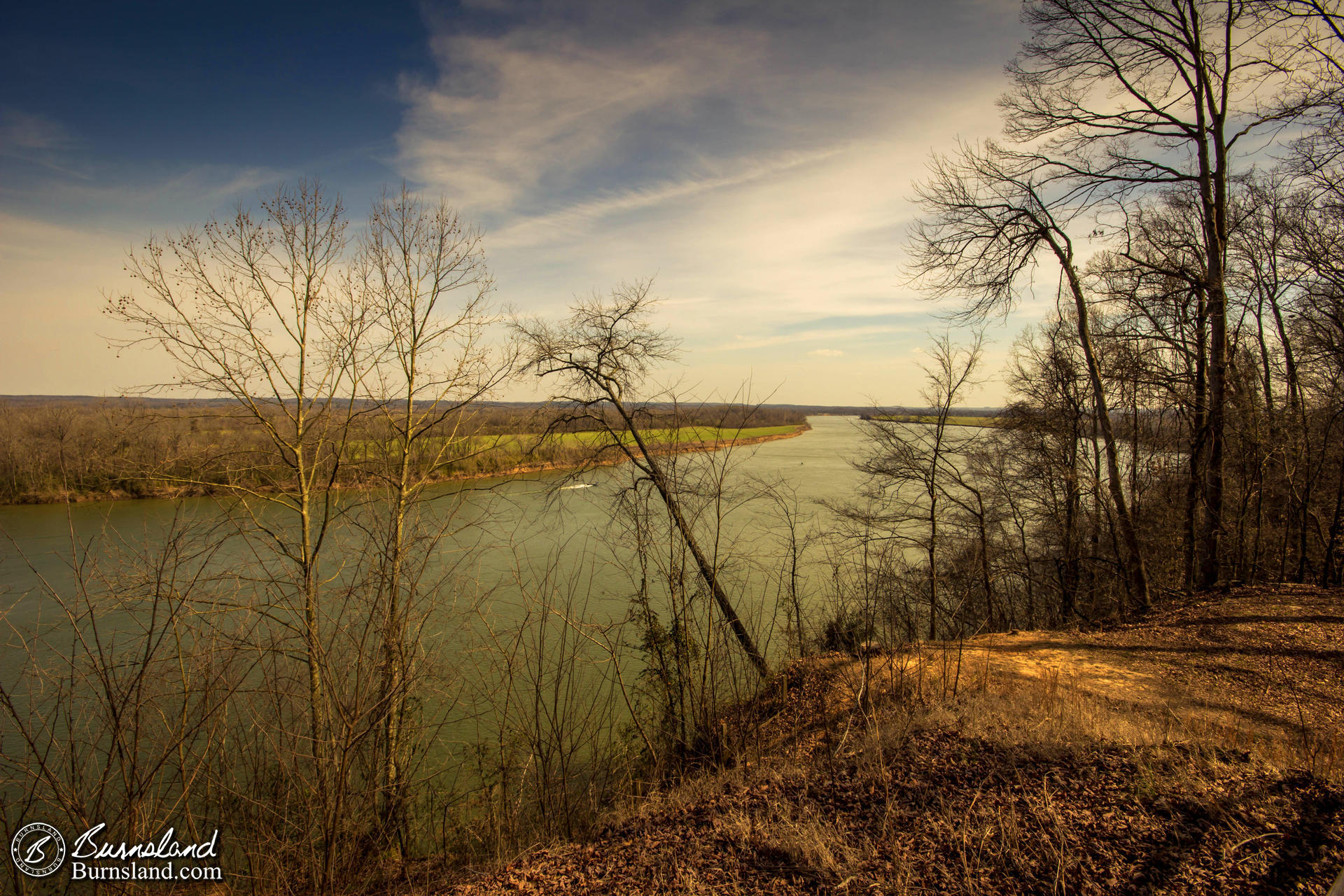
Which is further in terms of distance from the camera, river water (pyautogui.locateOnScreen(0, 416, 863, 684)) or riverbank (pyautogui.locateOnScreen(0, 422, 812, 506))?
river water (pyautogui.locateOnScreen(0, 416, 863, 684))

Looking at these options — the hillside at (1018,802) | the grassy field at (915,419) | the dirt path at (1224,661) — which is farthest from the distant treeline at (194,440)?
the grassy field at (915,419)

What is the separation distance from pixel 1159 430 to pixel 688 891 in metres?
16.9

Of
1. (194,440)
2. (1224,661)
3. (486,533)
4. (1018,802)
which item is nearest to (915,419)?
(1224,661)

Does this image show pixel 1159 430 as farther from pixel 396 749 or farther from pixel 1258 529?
pixel 396 749

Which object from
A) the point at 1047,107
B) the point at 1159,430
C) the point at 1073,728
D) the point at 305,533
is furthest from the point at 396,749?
the point at 1159,430

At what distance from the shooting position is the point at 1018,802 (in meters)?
3.20

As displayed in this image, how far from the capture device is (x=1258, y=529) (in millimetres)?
10680

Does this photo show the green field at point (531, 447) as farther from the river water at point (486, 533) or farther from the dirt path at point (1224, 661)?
the dirt path at point (1224, 661)

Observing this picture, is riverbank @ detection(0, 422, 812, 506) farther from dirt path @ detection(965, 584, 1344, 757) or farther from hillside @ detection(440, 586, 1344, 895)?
dirt path @ detection(965, 584, 1344, 757)

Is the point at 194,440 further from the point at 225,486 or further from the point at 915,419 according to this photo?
the point at 915,419

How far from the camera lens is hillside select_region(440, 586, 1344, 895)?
265cm

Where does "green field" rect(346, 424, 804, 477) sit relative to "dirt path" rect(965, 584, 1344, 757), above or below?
above

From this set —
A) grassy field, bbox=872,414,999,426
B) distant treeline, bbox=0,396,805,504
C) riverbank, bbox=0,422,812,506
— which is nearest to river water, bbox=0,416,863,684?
riverbank, bbox=0,422,812,506

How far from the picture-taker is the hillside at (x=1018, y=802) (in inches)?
104
